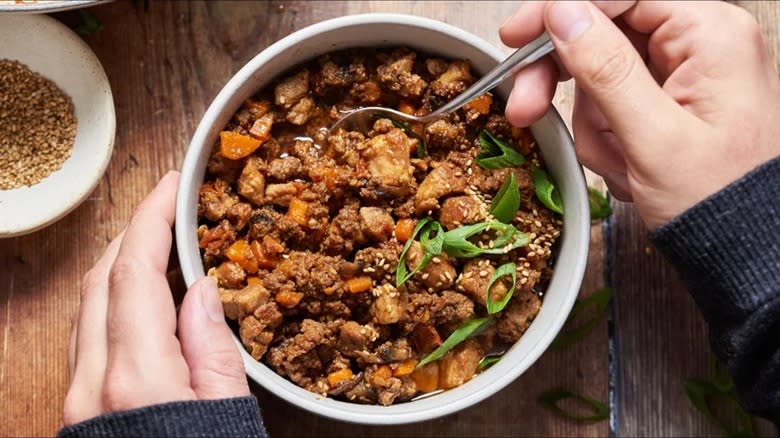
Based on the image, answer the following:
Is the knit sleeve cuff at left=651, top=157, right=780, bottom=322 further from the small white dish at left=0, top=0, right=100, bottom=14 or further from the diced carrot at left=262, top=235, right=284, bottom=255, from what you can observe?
the small white dish at left=0, top=0, right=100, bottom=14

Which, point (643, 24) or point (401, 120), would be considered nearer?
point (643, 24)

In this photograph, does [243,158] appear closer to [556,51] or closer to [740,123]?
[556,51]

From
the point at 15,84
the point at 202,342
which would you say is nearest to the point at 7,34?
the point at 15,84

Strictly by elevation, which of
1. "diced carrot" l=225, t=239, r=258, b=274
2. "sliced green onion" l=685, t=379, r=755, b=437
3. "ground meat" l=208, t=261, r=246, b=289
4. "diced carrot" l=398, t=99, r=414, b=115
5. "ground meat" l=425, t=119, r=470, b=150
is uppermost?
"diced carrot" l=398, t=99, r=414, b=115

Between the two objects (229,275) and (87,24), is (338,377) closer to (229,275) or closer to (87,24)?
(229,275)

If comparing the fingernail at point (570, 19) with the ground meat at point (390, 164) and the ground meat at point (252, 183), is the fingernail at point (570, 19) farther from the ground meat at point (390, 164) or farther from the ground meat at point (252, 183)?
the ground meat at point (252, 183)

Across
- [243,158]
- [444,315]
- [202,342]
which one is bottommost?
[444,315]

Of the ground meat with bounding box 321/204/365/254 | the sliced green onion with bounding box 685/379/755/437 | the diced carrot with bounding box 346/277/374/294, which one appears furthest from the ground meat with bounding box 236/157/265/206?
Answer: the sliced green onion with bounding box 685/379/755/437
